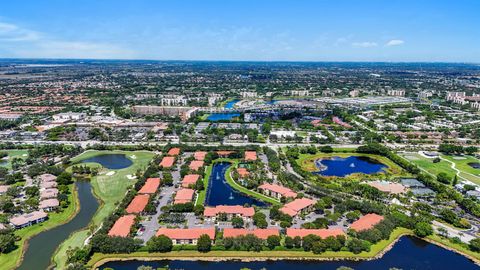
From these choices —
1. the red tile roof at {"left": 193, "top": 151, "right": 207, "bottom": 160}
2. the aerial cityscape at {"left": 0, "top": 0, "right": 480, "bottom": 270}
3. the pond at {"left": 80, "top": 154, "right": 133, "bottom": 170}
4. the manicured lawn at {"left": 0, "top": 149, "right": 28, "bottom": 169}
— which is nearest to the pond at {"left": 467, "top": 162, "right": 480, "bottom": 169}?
the aerial cityscape at {"left": 0, "top": 0, "right": 480, "bottom": 270}

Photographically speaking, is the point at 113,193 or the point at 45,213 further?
the point at 113,193

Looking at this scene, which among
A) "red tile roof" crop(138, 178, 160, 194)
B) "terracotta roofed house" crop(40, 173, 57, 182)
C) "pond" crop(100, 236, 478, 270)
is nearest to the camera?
"pond" crop(100, 236, 478, 270)

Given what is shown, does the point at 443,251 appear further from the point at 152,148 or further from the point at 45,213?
the point at 152,148

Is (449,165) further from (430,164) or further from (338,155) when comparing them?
(338,155)

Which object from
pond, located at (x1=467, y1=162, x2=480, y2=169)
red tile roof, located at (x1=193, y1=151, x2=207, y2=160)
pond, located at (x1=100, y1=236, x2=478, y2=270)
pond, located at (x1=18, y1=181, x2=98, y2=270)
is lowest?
pond, located at (x1=100, y1=236, x2=478, y2=270)

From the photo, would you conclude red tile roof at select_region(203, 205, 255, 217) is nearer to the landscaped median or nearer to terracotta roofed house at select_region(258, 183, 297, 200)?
terracotta roofed house at select_region(258, 183, 297, 200)

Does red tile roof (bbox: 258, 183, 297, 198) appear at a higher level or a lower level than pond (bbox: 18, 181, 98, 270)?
higher

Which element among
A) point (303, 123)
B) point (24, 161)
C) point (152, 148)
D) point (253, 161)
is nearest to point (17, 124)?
point (24, 161)
